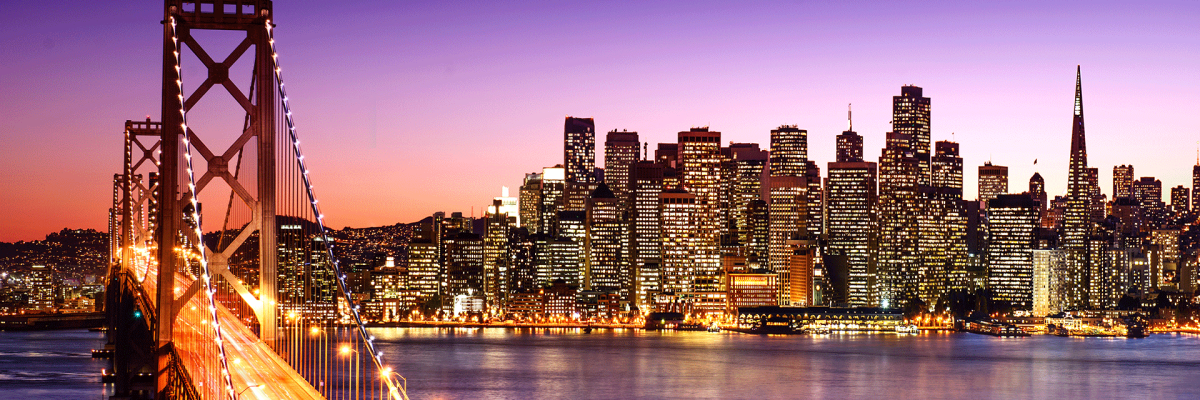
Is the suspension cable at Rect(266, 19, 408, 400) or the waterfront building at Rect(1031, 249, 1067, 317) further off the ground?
the suspension cable at Rect(266, 19, 408, 400)

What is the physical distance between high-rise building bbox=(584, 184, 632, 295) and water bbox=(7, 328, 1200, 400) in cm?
2885

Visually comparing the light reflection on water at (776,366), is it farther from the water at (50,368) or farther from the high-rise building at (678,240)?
the high-rise building at (678,240)

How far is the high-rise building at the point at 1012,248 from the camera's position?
142 m

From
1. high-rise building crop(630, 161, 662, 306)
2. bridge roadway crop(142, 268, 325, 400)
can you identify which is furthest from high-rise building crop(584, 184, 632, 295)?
bridge roadway crop(142, 268, 325, 400)

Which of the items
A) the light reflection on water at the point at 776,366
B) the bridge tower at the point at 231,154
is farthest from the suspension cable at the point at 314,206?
the light reflection on water at the point at 776,366

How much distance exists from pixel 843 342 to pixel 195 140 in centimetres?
8410

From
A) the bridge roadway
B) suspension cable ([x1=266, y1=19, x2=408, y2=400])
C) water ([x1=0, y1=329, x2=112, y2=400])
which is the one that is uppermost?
suspension cable ([x1=266, y1=19, x2=408, y2=400])

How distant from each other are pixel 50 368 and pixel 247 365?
35316 mm

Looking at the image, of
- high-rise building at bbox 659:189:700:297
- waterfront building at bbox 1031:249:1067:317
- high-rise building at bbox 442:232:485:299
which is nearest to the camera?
high-rise building at bbox 442:232:485:299

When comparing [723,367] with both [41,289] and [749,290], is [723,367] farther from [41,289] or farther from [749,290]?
[41,289]

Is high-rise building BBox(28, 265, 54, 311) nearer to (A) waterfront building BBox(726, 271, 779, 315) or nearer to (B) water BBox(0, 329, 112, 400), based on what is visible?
(B) water BBox(0, 329, 112, 400)

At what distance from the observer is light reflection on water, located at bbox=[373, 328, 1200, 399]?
55.8m

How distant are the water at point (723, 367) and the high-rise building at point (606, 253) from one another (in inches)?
1136

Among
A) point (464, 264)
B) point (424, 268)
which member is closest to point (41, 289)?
→ point (424, 268)
